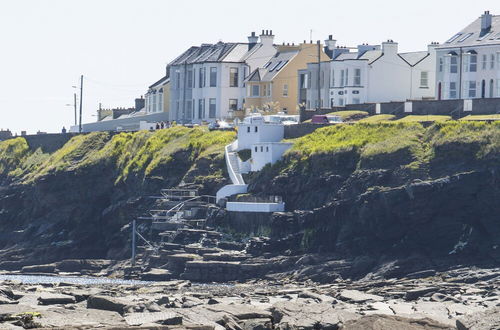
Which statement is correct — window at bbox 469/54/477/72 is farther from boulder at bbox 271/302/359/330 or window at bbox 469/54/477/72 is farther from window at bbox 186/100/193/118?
boulder at bbox 271/302/359/330

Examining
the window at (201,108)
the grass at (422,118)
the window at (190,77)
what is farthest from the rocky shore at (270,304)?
the window at (190,77)

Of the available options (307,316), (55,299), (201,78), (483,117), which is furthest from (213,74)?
(307,316)

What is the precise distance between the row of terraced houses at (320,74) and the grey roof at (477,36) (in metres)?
0.09

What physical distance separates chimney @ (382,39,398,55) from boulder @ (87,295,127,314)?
8209 cm

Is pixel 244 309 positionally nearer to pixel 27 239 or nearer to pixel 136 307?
pixel 136 307

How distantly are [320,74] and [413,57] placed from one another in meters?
9.99

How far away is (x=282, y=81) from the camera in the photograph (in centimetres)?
15988

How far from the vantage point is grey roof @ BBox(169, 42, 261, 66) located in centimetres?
16600

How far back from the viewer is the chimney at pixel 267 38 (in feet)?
548

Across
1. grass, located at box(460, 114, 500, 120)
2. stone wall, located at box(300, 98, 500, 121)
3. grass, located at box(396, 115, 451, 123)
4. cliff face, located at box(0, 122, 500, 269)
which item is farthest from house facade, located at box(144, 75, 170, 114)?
grass, located at box(460, 114, 500, 120)

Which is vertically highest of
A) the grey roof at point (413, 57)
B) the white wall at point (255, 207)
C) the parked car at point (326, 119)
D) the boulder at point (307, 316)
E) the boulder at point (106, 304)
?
the grey roof at point (413, 57)

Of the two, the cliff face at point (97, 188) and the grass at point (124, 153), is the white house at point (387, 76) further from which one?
the cliff face at point (97, 188)

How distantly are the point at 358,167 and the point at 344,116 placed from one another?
2130 cm

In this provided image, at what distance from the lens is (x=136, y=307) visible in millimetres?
75625
